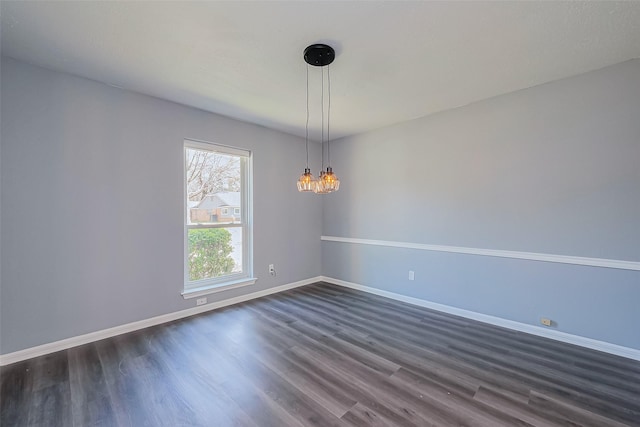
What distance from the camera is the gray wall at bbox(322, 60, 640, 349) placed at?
2480 millimetres

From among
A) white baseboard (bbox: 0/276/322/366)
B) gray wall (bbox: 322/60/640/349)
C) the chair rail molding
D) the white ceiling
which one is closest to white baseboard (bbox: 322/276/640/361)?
gray wall (bbox: 322/60/640/349)

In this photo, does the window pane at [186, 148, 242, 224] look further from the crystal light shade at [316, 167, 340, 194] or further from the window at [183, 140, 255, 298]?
the crystal light shade at [316, 167, 340, 194]

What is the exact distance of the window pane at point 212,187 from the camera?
3.57 metres

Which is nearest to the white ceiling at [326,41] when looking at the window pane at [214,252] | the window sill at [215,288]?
the window pane at [214,252]

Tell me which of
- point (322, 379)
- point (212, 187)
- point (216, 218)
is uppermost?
point (212, 187)

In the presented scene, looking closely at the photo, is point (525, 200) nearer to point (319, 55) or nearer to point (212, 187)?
point (319, 55)

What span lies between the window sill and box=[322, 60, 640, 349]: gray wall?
6.52 feet

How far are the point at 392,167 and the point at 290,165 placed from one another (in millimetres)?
1714

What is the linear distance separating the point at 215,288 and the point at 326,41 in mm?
3222

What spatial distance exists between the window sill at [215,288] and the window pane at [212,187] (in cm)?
88

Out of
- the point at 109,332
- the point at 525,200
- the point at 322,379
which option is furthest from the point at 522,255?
the point at 109,332

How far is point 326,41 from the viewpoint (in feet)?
6.91

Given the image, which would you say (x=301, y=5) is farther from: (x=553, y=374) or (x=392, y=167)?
(x=553, y=374)

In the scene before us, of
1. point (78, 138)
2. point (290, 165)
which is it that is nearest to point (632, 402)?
point (290, 165)
